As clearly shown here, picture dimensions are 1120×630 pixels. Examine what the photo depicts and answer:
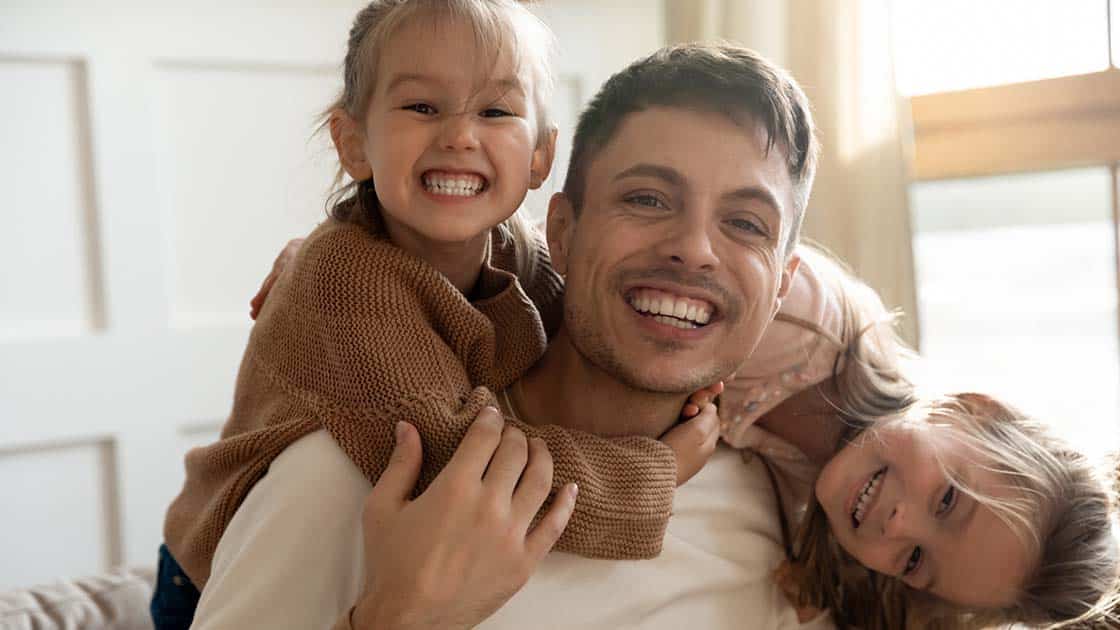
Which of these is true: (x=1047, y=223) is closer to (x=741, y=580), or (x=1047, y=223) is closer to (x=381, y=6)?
(x=741, y=580)

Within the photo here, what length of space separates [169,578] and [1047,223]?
183cm

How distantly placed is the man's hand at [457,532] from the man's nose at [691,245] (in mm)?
295

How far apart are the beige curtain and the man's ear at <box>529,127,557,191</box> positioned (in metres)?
0.93

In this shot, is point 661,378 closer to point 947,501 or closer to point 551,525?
point 551,525

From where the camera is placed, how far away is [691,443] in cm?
148

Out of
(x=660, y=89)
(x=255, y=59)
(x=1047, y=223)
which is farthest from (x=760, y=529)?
(x=255, y=59)

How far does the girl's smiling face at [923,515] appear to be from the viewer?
152cm

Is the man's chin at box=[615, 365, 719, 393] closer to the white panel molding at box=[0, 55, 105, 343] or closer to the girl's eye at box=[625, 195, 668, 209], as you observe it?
the girl's eye at box=[625, 195, 668, 209]

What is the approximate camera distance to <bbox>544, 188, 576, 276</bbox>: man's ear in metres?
1.51

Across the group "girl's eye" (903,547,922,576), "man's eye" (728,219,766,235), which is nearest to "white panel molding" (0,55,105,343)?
"man's eye" (728,219,766,235)

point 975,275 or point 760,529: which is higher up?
point 975,275

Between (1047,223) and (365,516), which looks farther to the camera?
(1047,223)

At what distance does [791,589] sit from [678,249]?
57cm

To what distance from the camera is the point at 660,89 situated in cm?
145
